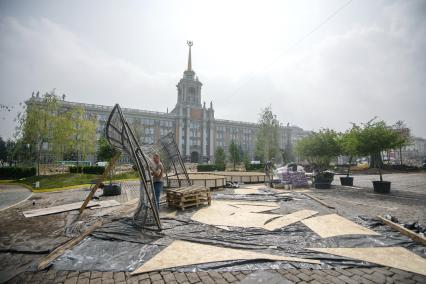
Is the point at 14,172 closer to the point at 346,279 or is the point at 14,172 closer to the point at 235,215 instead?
the point at 235,215

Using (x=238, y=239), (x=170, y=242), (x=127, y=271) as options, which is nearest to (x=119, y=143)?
(x=170, y=242)

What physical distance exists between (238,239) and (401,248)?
372 centimetres

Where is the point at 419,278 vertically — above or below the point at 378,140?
below

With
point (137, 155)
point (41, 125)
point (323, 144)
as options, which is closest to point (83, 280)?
point (137, 155)

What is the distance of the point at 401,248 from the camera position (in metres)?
4.66

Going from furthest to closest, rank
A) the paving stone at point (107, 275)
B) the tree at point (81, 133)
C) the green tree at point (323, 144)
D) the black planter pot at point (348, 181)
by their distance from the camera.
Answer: the tree at point (81, 133) < the green tree at point (323, 144) < the black planter pot at point (348, 181) < the paving stone at point (107, 275)

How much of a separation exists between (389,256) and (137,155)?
6.67 metres

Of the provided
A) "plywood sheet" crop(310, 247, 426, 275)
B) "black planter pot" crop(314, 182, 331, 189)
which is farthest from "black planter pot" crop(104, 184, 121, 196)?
"black planter pot" crop(314, 182, 331, 189)

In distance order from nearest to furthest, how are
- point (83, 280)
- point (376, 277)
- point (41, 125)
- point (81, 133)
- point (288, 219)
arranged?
1. point (83, 280)
2. point (376, 277)
3. point (288, 219)
4. point (41, 125)
5. point (81, 133)

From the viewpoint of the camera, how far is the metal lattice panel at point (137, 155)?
6020mm

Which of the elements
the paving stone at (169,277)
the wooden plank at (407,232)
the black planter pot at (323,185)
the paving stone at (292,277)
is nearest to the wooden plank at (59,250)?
the paving stone at (169,277)

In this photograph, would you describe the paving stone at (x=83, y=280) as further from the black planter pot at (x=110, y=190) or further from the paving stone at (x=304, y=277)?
the black planter pot at (x=110, y=190)

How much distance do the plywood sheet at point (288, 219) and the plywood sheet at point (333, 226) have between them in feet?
1.09

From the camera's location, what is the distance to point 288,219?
686 cm
